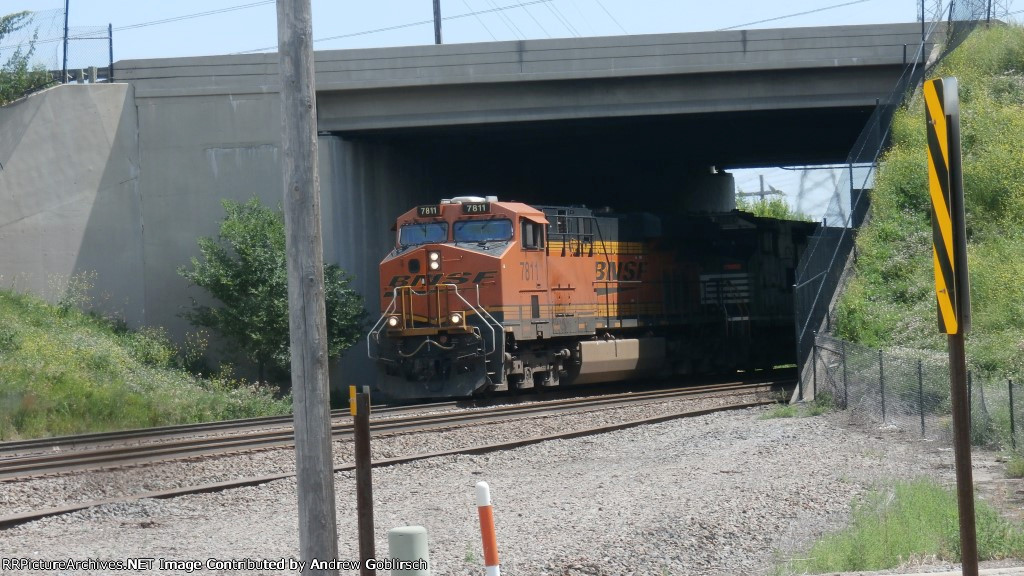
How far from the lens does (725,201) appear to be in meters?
43.9

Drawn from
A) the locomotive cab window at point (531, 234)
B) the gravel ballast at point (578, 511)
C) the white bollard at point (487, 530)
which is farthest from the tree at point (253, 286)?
the white bollard at point (487, 530)

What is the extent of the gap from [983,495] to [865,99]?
17.9 m

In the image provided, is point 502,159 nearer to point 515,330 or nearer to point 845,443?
point 515,330

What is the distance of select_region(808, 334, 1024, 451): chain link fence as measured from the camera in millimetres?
12133

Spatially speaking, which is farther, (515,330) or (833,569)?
(515,330)

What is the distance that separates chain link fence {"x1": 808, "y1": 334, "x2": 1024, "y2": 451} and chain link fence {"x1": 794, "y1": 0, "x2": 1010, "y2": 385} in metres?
2.28

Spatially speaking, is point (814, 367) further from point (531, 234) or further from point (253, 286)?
point (253, 286)

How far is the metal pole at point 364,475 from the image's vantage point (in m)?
5.64

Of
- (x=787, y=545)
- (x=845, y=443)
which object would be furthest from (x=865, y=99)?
(x=787, y=545)

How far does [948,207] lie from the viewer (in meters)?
4.74

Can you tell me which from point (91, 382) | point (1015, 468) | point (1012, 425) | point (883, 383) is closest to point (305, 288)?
point (1015, 468)

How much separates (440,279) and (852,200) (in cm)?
1002

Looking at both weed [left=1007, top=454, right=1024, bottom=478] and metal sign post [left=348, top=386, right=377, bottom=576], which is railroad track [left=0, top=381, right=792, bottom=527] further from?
weed [left=1007, top=454, right=1024, bottom=478]

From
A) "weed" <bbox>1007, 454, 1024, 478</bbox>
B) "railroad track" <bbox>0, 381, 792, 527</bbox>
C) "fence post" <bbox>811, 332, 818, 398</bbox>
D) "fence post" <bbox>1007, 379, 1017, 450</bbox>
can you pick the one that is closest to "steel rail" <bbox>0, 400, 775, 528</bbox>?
"railroad track" <bbox>0, 381, 792, 527</bbox>
